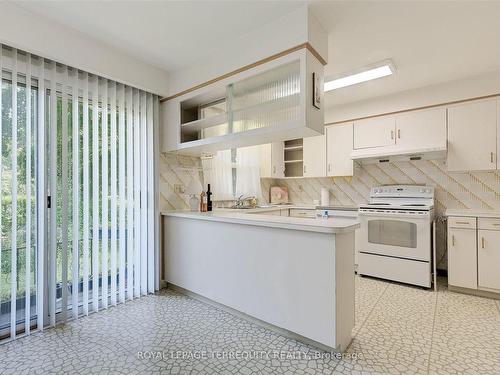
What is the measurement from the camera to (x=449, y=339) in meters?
1.98

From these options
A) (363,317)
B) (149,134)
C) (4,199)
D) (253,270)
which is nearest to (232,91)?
(149,134)

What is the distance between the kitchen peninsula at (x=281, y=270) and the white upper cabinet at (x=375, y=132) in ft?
6.95

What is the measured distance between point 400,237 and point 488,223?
83cm

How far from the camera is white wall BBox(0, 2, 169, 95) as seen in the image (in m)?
1.90

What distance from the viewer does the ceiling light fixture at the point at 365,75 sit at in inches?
106

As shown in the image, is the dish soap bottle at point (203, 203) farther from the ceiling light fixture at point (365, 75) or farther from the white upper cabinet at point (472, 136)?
the white upper cabinet at point (472, 136)

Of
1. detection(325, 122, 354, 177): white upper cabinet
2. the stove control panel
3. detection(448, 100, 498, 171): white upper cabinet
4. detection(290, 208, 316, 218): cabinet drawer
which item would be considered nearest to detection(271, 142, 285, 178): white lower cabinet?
detection(290, 208, 316, 218): cabinet drawer

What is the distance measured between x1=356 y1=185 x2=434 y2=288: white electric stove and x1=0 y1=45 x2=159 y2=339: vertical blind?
2659 mm

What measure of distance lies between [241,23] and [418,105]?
8.44ft

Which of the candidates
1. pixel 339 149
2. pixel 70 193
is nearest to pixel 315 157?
pixel 339 149

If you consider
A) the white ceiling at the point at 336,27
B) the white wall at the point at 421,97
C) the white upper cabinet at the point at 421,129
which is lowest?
the white upper cabinet at the point at 421,129

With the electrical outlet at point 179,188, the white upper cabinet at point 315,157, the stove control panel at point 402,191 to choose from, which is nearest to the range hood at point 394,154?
the stove control panel at point 402,191

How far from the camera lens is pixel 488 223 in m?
2.75

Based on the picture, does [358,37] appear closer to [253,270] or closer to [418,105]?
[418,105]
